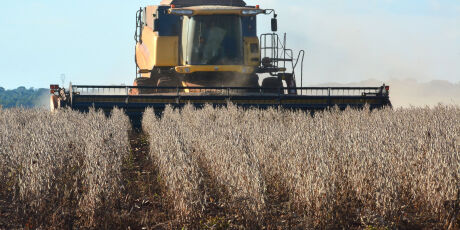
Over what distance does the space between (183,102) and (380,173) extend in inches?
396

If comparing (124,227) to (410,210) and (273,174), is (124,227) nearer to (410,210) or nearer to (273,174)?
(273,174)

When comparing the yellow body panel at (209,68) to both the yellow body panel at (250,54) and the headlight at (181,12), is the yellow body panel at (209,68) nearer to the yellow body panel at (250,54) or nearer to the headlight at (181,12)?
the yellow body panel at (250,54)

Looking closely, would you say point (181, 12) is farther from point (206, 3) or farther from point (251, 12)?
point (206, 3)

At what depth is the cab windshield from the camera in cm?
1606

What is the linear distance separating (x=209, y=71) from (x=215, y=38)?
0.79m

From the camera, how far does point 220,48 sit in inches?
632

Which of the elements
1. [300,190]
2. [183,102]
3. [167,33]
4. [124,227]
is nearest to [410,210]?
[300,190]

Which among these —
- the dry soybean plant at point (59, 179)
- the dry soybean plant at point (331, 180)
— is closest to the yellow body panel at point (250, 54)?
the dry soybean plant at point (59, 179)

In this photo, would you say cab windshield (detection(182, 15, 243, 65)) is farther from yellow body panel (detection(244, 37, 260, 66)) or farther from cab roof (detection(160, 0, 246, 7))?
cab roof (detection(160, 0, 246, 7))

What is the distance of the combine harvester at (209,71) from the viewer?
15445 mm

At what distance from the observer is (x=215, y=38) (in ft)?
52.8

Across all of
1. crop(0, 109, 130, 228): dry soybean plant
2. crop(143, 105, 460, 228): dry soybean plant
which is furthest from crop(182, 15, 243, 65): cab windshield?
crop(143, 105, 460, 228): dry soybean plant

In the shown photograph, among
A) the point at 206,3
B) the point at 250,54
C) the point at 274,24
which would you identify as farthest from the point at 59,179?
the point at 206,3

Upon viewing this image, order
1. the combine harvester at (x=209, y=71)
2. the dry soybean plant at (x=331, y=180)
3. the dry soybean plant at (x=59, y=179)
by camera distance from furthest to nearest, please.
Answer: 1. the combine harvester at (x=209, y=71)
2. the dry soybean plant at (x=59, y=179)
3. the dry soybean plant at (x=331, y=180)
